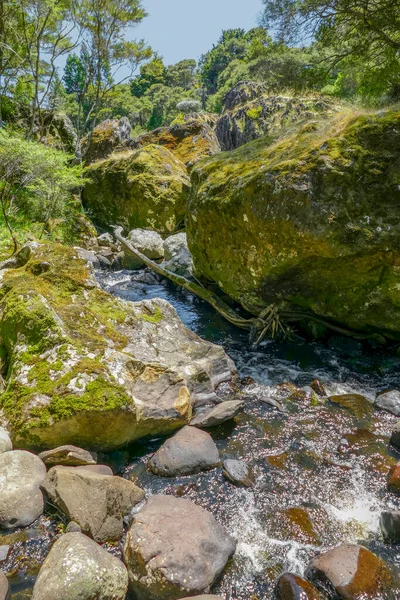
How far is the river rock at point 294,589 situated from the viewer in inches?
114

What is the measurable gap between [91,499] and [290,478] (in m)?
2.38

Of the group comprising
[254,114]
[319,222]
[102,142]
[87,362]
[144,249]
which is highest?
[254,114]

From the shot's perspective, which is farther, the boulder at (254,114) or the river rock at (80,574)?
the boulder at (254,114)

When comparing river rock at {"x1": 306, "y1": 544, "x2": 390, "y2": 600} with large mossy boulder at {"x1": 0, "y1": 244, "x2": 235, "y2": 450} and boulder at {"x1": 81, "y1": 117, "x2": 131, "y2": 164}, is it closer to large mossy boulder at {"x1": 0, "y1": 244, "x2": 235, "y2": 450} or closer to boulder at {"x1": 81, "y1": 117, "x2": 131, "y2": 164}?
large mossy boulder at {"x1": 0, "y1": 244, "x2": 235, "y2": 450}

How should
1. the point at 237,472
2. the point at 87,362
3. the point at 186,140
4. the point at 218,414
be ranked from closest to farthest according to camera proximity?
the point at 237,472
the point at 87,362
the point at 218,414
the point at 186,140

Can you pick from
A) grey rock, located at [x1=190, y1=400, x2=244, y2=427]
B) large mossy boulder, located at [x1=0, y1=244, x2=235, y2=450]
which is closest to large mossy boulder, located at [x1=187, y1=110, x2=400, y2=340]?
large mossy boulder, located at [x1=0, y1=244, x2=235, y2=450]

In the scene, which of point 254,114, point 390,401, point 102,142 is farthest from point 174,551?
point 254,114

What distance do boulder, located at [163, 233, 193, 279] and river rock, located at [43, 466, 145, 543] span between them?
824 centimetres

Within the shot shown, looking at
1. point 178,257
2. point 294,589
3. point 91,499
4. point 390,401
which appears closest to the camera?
point 294,589

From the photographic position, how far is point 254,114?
2753 centimetres

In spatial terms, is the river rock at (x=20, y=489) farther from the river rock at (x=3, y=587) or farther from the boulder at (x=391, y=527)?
the boulder at (x=391, y=527)

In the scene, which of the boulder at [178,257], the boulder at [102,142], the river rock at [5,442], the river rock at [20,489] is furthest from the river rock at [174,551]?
the boulder at [102,142]

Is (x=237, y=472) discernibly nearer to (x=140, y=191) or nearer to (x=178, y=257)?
(x=178, y=257)

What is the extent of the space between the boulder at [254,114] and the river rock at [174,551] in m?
25.1
